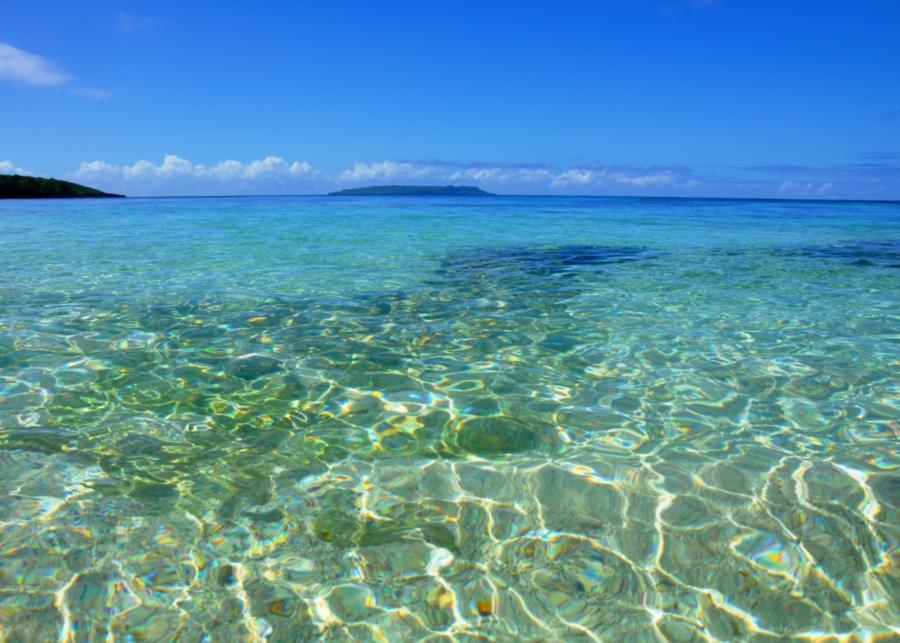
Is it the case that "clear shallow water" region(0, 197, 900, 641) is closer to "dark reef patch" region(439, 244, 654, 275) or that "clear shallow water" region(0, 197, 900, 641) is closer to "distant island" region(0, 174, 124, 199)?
"dark reef patch" region(439, 244, 654, 275)

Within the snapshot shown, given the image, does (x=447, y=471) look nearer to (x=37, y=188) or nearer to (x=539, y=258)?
(x=539, y=258)

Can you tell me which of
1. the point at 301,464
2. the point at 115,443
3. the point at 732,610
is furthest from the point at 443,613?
the point at 115,443

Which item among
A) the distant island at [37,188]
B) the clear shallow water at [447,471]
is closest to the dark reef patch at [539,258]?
the clear shallow water at [447,471]

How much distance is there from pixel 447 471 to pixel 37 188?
97.7 metres

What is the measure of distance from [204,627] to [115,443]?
7.75ft

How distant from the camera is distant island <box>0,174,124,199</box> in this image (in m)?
75.6

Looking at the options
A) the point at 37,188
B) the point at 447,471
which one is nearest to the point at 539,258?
the point at 447,471

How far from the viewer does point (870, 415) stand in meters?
5.04

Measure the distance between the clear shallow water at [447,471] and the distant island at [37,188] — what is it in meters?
86.5

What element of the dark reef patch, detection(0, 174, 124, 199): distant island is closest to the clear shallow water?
the dark reef patch

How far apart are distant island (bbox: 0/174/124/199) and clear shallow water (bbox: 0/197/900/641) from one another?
86.5m

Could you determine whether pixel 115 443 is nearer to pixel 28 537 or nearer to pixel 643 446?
pixel 28 537

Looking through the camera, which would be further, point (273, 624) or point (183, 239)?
point (183, 239)

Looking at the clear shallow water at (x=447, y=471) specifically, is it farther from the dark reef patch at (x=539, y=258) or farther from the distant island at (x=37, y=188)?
the distant island at (x=37, y=188)
